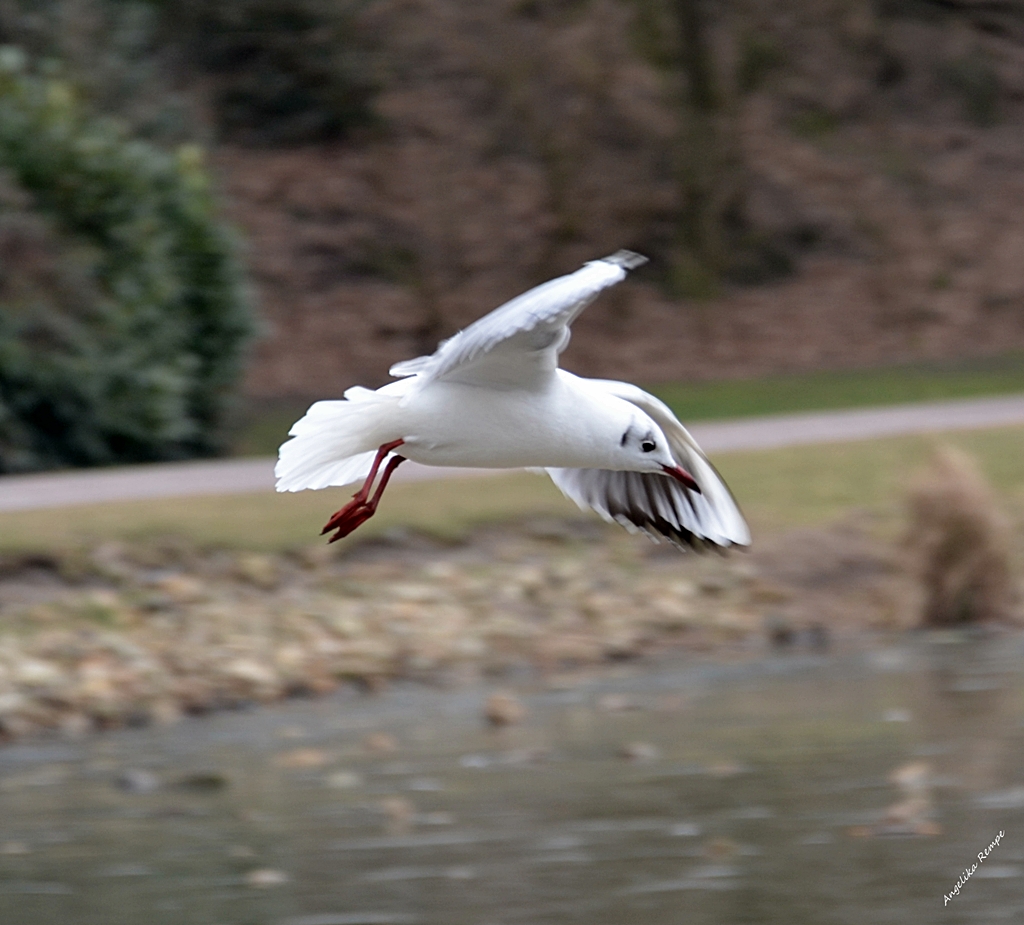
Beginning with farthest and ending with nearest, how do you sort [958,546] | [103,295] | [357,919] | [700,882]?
[103,295] < [958,546] < [700,882] < [357,919]

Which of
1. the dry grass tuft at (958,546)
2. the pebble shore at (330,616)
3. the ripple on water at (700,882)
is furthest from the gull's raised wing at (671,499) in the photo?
the dry grass tuft at (958,546)

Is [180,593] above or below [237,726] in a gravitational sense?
above

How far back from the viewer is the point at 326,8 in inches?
981

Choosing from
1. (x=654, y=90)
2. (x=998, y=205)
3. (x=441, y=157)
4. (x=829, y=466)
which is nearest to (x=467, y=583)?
(x=829, y=466)

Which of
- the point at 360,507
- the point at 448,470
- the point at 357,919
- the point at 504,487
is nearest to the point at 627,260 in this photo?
the point at 360,507

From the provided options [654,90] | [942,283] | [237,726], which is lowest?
[237,726]

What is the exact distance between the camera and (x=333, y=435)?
5637 millimetres

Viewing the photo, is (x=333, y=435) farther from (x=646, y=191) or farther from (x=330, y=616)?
(x=646, y=191)

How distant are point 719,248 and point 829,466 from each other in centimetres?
1215

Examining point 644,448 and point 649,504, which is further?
point 649,504

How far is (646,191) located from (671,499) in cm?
2033

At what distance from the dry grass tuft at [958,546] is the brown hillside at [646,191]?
35.4 ft

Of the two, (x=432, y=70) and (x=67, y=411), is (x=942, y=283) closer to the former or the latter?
(x=432, y=70)

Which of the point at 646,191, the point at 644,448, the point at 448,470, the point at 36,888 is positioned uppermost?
the point at 646,191
